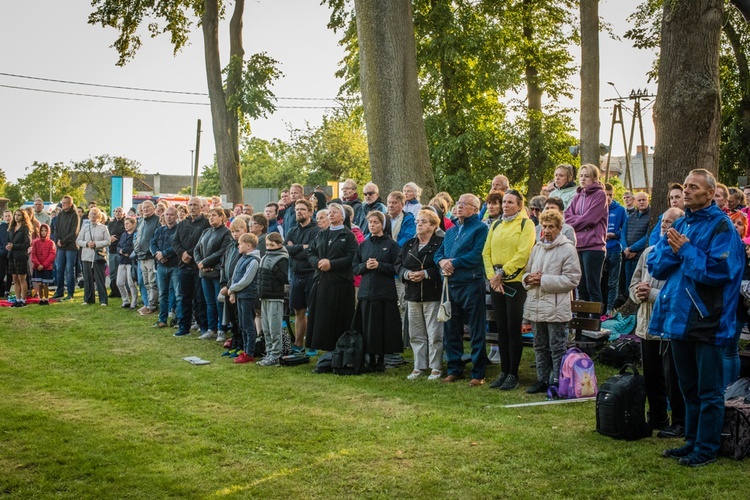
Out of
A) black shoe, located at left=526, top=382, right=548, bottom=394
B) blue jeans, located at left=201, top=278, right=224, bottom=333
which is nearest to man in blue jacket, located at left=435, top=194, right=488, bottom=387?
black shoe, located at left=526, top=382, right=548, bottom=394

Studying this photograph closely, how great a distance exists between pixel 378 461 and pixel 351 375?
372 cm

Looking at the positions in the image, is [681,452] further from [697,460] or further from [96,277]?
[96,277]

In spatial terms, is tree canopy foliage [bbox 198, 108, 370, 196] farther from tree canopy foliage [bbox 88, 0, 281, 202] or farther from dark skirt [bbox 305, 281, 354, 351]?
dark skirt [bbox 305, 281, 354, 351]

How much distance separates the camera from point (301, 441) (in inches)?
267

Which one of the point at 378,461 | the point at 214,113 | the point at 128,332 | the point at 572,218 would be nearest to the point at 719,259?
the point at 378,461

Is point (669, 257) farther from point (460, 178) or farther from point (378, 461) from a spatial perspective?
point (460, 178)

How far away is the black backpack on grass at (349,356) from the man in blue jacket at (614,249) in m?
5.01

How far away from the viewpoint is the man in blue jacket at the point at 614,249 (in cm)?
1327

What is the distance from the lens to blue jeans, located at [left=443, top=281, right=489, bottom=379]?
9.20 metres

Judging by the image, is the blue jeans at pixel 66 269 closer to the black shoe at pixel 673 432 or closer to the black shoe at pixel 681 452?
the black shoe at pixel 673 432

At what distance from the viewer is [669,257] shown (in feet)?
19.9

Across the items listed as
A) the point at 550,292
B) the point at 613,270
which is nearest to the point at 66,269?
the point at 613,270

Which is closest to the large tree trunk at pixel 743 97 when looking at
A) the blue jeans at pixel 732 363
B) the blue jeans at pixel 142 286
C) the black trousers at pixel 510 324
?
the blue jeans at pixel 142 286

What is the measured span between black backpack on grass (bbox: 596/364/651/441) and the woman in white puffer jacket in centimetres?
159
